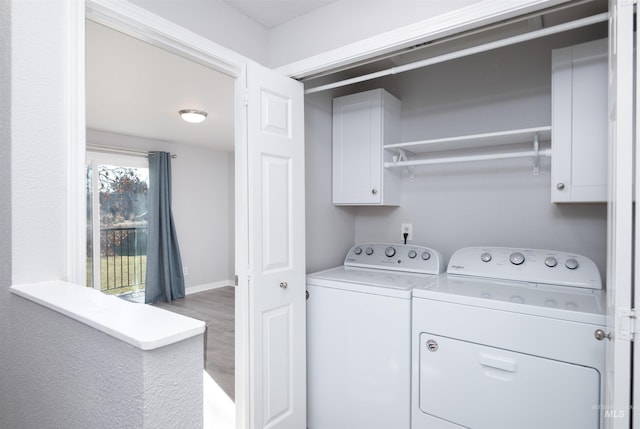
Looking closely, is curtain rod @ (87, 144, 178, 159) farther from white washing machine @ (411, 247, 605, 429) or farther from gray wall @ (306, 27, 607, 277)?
white washing machine @ (411, 247, 605, 429)

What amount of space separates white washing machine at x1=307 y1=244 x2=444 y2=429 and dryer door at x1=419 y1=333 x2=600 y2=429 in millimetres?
142

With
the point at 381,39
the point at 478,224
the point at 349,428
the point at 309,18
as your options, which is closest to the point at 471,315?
the point at 478,224

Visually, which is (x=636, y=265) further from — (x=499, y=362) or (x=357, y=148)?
(x=357, y=148)

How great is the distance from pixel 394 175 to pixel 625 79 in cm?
152

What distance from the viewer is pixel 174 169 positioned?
555 centimetres

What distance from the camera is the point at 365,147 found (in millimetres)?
2426

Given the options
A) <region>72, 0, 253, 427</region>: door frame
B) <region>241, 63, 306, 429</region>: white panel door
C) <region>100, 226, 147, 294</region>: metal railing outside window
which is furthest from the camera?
<region>100, 226, 147, 294</region>: metal railing outside window


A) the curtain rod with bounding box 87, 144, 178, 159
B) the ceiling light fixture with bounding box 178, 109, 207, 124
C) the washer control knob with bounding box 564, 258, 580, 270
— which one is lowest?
the washer control knob with bounding box 564, 258, 580, 270

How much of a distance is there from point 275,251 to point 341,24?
125 cm

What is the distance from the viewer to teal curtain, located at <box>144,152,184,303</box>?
204 inches

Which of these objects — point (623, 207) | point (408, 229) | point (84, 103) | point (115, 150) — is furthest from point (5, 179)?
point (115, 150)

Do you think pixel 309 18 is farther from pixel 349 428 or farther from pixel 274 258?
pixel 349 428

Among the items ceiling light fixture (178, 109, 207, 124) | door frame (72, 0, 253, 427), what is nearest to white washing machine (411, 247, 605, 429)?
door frame (72, 0, 253, 427)

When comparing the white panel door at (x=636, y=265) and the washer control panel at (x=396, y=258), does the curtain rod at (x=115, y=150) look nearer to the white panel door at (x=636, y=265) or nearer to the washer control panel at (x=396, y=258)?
the washer control panel at (x=396, y=258)
